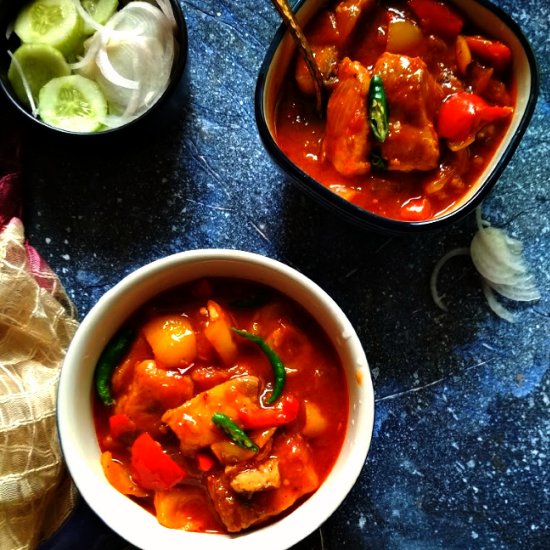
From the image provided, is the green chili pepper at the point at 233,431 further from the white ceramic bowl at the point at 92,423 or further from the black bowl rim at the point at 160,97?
the black bowl rim at the point at 160,97

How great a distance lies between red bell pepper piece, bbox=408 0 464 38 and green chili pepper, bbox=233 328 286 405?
1060mm

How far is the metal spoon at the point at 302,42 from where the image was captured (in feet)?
7.66

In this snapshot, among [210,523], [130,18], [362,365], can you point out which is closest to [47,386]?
[210,523]

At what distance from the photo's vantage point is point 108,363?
2318mm

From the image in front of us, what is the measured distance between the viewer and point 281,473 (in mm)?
2234

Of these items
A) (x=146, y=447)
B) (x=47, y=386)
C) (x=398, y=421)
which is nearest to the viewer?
(x=146, y=447)

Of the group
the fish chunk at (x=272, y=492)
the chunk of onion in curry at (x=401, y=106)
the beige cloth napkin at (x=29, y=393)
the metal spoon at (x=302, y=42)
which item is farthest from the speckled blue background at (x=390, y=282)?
the fish chunk at (x=272, y=492)

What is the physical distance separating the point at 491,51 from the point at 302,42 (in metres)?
0.57

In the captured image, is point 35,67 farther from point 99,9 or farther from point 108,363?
point 108,363

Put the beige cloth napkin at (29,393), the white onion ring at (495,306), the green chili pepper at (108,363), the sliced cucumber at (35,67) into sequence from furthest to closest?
the white onion ring at (495,306) → the sliced cucumber at (35,67) → the beige cloth napkin at (29,393) → the green chili pepper at (108,363)

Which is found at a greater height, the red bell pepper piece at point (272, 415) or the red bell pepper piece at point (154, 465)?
the red bell pepper piece at point (272, 415)

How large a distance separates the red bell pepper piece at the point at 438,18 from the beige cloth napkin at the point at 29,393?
1382 millimetres

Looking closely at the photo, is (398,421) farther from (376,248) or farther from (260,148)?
(260,148)

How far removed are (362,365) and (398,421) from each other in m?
0.50
